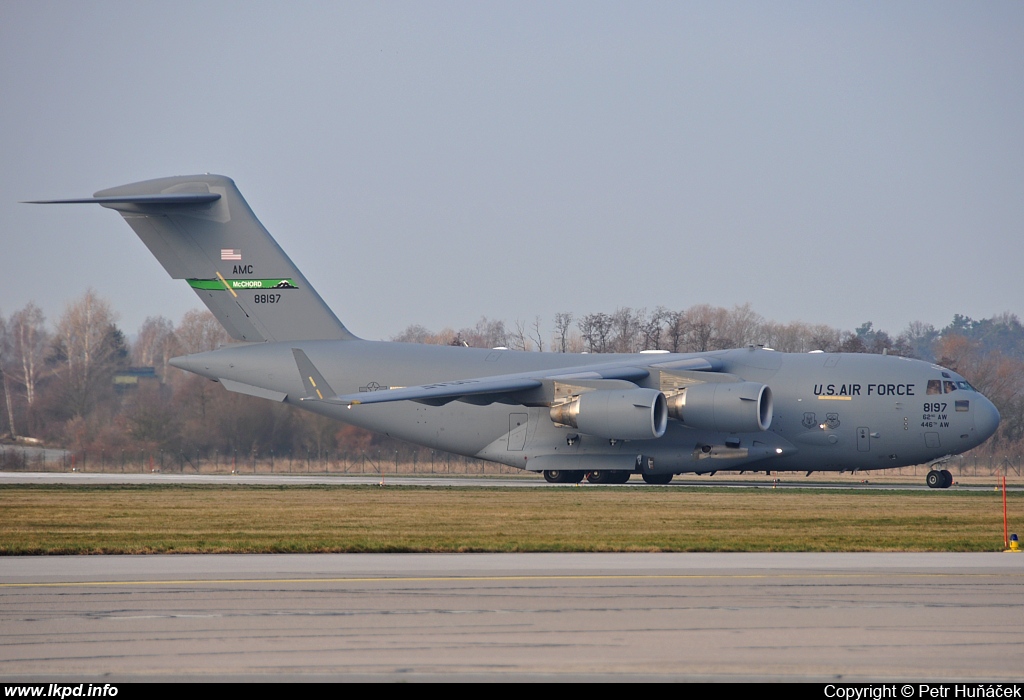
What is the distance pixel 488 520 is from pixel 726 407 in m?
10.8

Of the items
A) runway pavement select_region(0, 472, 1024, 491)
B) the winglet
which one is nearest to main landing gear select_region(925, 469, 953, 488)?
runway pavement select_region(0, 472, 1024, 491)

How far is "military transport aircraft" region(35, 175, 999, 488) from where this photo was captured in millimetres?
27172

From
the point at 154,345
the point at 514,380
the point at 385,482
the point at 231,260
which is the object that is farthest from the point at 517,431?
the point at 154,345

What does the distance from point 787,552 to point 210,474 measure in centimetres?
2527

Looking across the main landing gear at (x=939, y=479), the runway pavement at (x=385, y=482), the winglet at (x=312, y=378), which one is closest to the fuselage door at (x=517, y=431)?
the runway pavement at (x=385, y=482)

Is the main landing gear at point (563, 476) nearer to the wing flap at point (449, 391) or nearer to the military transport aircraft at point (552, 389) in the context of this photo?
the military transport aircraft at point (552, 389)

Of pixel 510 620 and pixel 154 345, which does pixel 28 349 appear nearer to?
pixel 154 345

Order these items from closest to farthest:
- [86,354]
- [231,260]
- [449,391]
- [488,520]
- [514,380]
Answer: [488,520]
[449,391]
[514,380]
[231,260]
[86,354]

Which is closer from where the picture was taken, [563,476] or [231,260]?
[563,476]

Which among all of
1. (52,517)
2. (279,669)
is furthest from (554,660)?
(52,517)

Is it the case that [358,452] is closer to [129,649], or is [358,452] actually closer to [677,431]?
[677,431]

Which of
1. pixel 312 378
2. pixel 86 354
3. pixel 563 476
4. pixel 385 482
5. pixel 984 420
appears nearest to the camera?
pixel 312 378

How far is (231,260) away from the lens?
3166cm

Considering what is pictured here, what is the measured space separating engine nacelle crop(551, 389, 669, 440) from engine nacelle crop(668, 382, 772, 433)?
57cm
